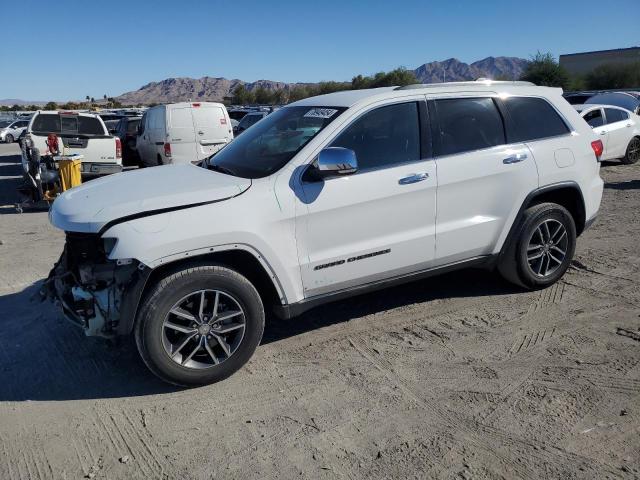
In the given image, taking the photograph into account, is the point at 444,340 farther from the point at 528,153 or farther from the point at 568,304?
the point at 528,153

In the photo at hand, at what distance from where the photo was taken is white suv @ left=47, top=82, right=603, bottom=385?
11.1 feet

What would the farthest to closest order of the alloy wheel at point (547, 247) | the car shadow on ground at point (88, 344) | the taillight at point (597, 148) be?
the taillight at point (597, 148), the alloy wheel at point (547, 247), the car shadow on ground at point (88, 344)

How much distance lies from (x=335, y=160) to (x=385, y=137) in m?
0.68

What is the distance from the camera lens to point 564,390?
3.39 meters

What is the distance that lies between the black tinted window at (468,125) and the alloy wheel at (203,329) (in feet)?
6.83

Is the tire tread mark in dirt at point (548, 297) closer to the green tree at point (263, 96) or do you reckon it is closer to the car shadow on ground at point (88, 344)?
the car shadow on ground at point (88, 344)

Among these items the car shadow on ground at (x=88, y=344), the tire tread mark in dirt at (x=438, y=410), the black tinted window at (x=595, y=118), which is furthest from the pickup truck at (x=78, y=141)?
the black tinted window at (x=595, y=118)

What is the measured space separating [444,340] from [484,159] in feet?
4.96

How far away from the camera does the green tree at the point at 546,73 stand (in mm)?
52000

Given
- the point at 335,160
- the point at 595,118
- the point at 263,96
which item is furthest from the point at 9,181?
the point at 263,96

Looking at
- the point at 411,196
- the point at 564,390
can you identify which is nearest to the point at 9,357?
the point at 411,196

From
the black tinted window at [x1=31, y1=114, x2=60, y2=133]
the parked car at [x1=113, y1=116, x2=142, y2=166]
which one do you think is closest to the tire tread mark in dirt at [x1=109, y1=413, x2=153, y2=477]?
the black tinted window at [x1=31, y1=114, x2=60, y2=133]

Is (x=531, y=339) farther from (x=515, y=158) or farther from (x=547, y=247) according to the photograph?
(x=515, y=158)

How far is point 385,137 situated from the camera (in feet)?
13.5
